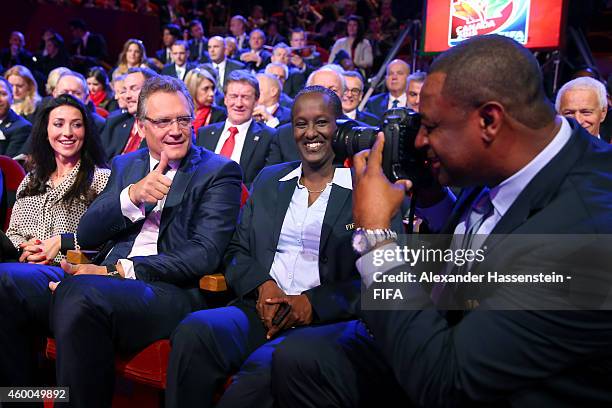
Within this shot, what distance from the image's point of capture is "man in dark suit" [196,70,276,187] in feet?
15.1

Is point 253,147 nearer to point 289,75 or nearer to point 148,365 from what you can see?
point 148,365

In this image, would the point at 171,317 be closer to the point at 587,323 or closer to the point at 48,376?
the point at 48,376

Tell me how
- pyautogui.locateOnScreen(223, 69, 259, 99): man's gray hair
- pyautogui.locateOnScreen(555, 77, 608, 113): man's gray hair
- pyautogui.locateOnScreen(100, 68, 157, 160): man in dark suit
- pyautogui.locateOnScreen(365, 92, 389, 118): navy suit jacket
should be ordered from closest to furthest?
pyautogui.locateOnScreen(555, 77, 608, 113): man's gray hair
pyautogui.locateOnScreen(223, 69, 259, 99): man's gray hair
pyautogui.locateOnScreen(100, 68, 157, 160): man in dark suit
pyautogui.locateOnScreen(365, 92, 389, 118): navy suit jacket

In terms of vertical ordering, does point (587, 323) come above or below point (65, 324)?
above

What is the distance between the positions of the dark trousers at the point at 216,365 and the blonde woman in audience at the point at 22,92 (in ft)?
15.3

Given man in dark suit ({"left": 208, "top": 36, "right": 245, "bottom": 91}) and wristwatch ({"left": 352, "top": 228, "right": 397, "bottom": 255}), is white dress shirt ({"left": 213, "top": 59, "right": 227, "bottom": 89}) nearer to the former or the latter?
man in dark suit ({"left": 208, "top": 36, "right": 245, "bottom": 91})

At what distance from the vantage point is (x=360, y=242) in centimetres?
140

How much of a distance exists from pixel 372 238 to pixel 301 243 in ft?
3.18

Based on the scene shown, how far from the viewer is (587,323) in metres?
1.21

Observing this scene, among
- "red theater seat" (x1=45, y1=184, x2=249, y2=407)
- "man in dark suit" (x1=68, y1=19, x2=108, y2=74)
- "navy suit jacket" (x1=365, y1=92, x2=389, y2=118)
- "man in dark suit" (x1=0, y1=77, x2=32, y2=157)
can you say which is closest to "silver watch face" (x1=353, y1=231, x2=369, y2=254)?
"red theater seat" (x1=45, y1=184, x2=249, y2=407)

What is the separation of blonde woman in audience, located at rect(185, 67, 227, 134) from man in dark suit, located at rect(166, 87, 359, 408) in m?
3.17

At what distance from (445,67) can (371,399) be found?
2.95 ft

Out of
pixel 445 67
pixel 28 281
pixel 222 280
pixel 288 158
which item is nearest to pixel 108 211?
pixel 28 281

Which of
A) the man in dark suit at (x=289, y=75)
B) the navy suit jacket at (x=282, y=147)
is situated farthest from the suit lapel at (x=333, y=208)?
the man in dark suit at (x=289, y=75)
